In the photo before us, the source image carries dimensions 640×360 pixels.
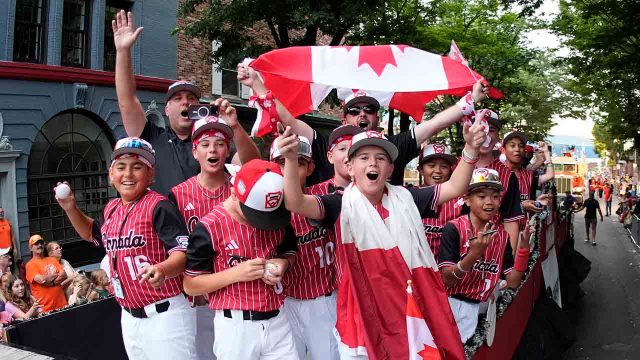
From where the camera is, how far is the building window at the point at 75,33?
13.1 meters

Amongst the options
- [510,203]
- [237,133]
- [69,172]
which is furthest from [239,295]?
[69,172]

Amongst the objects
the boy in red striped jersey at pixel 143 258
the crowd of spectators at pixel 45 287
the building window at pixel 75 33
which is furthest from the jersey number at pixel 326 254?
the building window at pixel 75 33

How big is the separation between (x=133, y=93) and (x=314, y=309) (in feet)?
6.77

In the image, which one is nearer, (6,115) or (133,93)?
(133,93)

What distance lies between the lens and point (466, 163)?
127 inches

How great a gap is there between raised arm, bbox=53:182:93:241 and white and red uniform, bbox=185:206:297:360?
47.8 inches

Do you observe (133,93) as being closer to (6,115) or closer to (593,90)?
(6,115)

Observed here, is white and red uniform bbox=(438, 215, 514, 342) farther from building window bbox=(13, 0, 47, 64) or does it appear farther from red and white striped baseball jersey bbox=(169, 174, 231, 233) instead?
building window bbox=(13, 0, 47, 64)

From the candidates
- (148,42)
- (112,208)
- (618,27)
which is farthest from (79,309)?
(618,27)

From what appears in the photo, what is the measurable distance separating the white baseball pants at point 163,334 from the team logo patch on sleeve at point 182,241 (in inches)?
16.9

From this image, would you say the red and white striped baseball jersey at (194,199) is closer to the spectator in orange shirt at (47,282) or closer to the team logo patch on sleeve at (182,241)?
the team logo patch on sleeve at (182,241)

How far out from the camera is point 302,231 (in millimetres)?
3621

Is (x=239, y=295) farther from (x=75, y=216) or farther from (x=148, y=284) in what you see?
(x=75, y=216)

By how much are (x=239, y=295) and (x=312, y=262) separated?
800 mm
